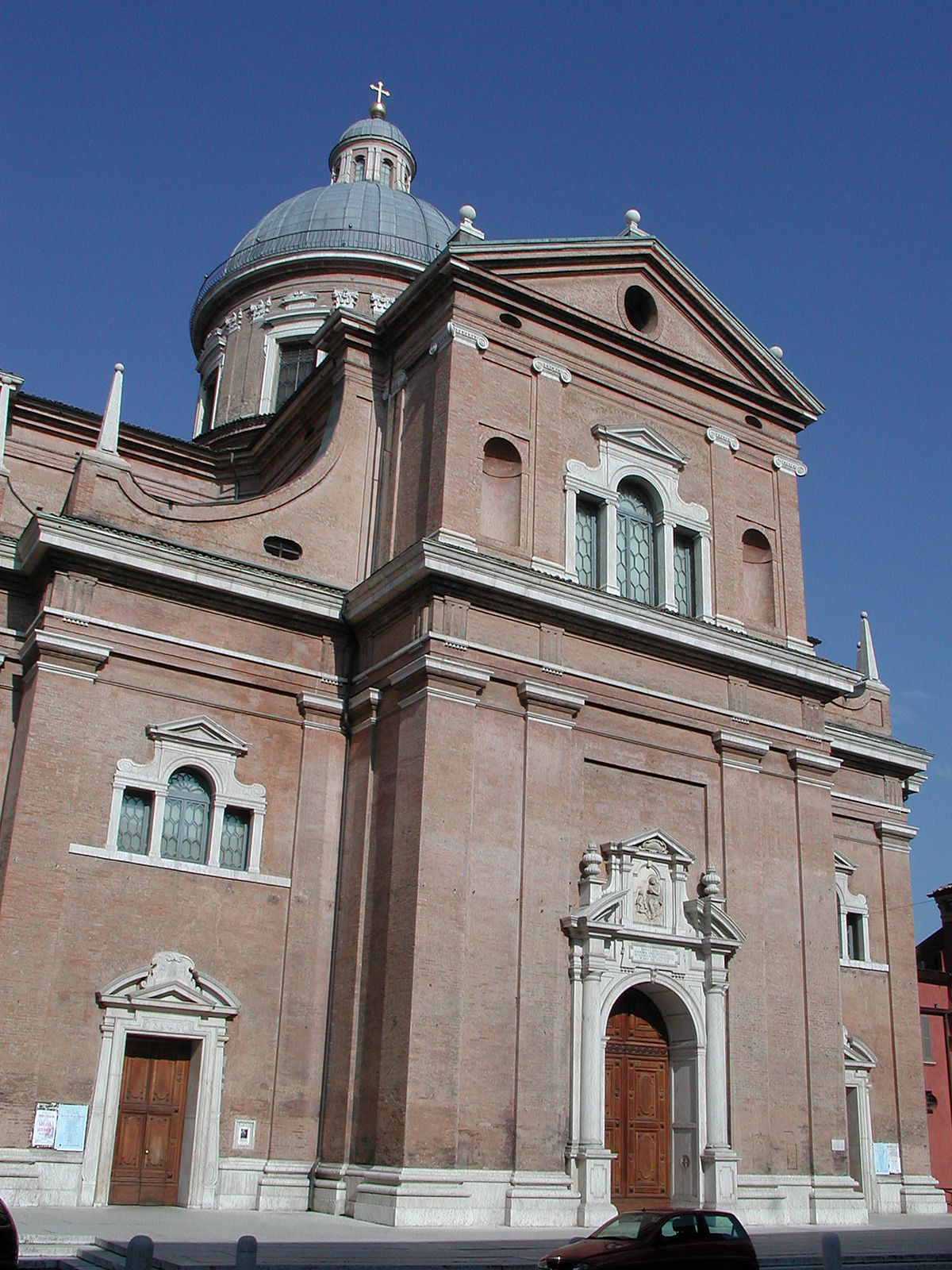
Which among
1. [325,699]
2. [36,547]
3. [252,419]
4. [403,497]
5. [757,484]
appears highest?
[252,419]

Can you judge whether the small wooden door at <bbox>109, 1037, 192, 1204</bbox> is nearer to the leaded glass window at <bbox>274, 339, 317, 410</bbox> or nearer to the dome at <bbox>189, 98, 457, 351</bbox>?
the leaded glass window at <bbox>274, 339, 317, 410</bbox>

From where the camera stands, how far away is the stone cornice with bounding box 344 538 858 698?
2158 cm

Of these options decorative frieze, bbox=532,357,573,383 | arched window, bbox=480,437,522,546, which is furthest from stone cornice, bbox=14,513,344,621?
decorative frieze, bbox=532,357,573,383

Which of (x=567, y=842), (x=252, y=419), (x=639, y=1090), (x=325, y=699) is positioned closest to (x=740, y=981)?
(x=639, y=1090)

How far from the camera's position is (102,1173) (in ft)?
62.9

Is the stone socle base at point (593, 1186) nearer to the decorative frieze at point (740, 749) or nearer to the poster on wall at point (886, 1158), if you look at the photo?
the decorative frieze at point (740, 749)

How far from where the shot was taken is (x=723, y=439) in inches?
1061

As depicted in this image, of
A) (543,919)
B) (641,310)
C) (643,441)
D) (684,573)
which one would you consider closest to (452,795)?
(543,919)

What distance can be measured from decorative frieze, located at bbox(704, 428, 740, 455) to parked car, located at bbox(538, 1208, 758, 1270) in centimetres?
1593

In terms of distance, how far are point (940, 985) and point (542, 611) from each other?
19365 mm

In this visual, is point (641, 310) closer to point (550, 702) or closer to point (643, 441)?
point (643, 441)

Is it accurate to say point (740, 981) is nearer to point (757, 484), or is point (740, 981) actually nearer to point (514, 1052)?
point (514, 1052)

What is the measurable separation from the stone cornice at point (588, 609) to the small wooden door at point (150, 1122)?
7.76 metres

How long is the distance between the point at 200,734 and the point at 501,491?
6.75m
